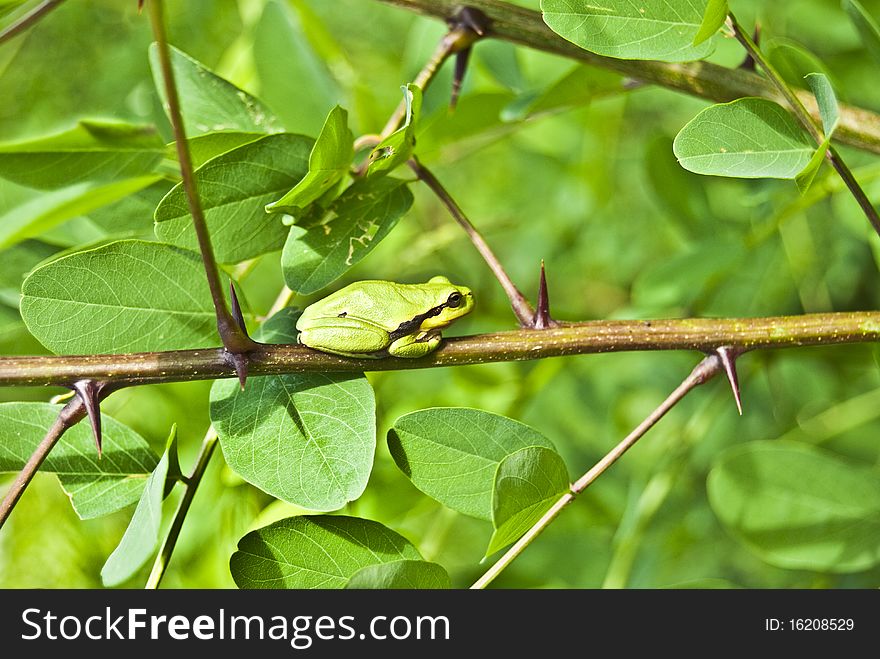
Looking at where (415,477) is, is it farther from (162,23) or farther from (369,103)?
(369,103)

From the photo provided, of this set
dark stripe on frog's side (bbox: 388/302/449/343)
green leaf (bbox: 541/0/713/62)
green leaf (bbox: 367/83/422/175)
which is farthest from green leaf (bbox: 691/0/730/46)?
dark stripe on frog's side (bbox: 388/302/449/343)

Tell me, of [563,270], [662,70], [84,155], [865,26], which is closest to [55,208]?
[84,155]

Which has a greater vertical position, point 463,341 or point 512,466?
point 463,341

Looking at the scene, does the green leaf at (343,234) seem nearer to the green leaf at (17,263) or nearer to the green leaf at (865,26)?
the green leaf at (17,263)

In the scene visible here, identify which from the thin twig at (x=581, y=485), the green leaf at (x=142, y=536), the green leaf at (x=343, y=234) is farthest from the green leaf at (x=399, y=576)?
the green leaf at (x=343, y=234)

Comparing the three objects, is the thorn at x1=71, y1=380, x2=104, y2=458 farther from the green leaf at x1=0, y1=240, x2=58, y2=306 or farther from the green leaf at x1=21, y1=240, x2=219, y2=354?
the green leaf at x1=0, y1=240, x2=58, y2=306
